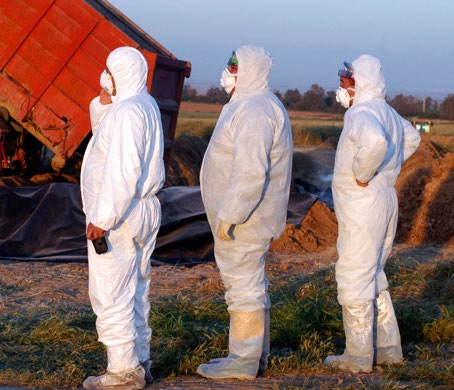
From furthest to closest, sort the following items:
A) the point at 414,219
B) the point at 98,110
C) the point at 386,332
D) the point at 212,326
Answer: the point at 414,219, the point at 212,326, the point at 386,332, the point at 98,110

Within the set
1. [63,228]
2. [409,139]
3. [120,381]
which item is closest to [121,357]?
[120,381]

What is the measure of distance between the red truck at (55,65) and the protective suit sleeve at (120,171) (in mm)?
6669

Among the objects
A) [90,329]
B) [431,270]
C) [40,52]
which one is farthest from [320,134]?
[90,329]

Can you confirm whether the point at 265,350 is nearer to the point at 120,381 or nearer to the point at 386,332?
the point at 386,332

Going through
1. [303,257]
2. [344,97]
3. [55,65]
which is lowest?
[303,257]

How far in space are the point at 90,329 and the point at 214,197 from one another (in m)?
1.80

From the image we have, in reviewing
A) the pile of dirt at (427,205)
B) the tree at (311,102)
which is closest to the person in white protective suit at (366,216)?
the pile of dirt at (427,205)

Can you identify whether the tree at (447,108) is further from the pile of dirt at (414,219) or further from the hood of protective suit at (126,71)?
the hood of protective suit at (126,71)

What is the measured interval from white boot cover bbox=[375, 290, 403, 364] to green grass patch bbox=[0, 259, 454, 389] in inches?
4.0

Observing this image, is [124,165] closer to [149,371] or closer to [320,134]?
[149,371]

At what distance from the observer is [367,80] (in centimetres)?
581

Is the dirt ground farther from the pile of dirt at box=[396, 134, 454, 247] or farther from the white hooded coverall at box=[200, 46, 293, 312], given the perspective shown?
the white hooded coverall at box=[200, 46, 293, 312]

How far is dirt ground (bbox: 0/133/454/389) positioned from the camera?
5.61 meters

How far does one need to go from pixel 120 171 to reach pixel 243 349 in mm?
1429
